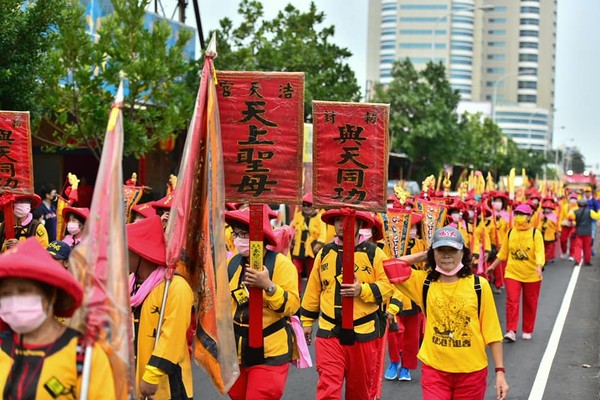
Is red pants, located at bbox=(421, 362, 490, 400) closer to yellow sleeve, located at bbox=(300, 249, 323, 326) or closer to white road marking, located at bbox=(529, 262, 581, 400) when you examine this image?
yellow sleeve, located at bbox=(300, 249, 323, 326)

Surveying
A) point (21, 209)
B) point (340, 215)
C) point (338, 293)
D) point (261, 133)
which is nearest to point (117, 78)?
point (21, 209)

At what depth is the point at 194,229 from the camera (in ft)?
18.6

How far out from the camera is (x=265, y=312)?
244 inches

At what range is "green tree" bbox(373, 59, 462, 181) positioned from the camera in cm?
3559

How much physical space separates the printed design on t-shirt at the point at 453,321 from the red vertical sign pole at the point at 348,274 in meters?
0.99

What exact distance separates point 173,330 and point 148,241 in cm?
59

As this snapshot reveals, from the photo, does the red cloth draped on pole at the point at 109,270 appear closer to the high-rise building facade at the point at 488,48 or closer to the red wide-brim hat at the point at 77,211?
the red wide-brim hat at the point at 77,211

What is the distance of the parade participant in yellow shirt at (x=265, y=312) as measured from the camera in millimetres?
6062

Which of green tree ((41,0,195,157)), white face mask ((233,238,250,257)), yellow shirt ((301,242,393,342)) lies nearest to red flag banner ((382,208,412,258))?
yellow shirt ((301,242,393,342))

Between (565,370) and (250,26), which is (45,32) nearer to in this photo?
(565,370)

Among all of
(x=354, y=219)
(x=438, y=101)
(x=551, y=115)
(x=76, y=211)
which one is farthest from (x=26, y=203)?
(x=551, y=115)

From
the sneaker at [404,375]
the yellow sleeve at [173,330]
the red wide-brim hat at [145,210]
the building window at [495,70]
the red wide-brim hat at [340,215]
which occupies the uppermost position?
the building window at [495,70]

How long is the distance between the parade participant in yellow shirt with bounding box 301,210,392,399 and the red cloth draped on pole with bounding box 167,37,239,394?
1.54 metres

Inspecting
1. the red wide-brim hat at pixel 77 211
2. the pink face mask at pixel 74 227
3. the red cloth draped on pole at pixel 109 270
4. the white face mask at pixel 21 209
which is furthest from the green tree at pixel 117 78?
the red cloth draped on pole at pixel 109 270
